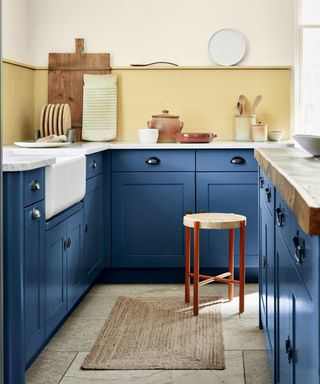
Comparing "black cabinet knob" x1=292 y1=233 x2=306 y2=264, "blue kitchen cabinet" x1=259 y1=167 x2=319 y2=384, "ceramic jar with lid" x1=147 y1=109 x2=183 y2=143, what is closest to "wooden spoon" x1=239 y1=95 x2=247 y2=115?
"ceramic jar with lid" x1=147 y1=109 x2=183 y2=143

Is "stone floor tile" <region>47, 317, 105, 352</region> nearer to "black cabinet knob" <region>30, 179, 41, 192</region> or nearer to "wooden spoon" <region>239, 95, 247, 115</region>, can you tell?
→ "black cabinet knob" <region>30, 179, 41, 192</region>

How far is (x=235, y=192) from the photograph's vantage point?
4676 millimetres

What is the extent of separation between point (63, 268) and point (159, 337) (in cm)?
59

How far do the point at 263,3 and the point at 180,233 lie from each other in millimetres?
1812

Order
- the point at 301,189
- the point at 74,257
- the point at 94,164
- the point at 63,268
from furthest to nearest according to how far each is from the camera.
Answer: the point at 94,164, the point at 74,257, the point at 63,268, the point at 301,189

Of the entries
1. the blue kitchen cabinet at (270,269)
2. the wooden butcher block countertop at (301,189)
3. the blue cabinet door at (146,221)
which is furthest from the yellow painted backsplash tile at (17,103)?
the wooden butcher block countertop at (301,189)

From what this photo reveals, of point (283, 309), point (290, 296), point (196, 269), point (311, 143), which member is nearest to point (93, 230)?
point (196, 269)

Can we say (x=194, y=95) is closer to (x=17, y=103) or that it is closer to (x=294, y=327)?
(x=17, y=103)

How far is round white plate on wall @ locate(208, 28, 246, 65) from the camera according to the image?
5180 mm

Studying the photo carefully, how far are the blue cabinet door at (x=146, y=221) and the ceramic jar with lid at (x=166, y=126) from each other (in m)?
0.44

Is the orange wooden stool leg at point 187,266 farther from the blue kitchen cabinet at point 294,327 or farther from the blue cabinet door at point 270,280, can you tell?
the blue kitchen cabinet at point 294,327

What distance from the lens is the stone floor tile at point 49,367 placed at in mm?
2936

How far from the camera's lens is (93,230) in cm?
439

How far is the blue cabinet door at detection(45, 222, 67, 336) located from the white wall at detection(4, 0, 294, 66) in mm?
2187
